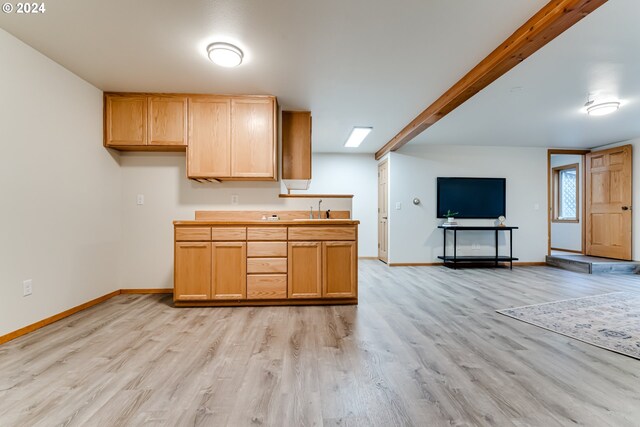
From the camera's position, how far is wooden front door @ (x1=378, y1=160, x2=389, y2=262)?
235 inches

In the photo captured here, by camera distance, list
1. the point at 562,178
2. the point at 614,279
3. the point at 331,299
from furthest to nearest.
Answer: the point at 562,178
the point at 614,279
the point at 331,299

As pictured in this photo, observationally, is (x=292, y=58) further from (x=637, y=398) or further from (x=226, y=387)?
(x=637, y=398)

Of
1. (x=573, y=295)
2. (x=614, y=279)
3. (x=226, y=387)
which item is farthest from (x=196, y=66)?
(x=614, y=279)

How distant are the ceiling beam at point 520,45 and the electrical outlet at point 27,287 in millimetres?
4414

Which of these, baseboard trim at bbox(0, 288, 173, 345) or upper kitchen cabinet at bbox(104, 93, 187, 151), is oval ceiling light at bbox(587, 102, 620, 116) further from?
baseboard trim at bbox(0, 288, 173, 345)

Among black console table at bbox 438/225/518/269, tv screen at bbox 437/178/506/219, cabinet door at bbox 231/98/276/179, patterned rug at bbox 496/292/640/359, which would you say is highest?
cabinet door at bbox 231/98/276/179

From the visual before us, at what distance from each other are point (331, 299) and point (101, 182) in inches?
118

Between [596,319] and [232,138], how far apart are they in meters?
4.24

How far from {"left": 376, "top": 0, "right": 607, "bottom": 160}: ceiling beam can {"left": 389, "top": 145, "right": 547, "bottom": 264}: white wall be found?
229cm

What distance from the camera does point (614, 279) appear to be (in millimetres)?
4629

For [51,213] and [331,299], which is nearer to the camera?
[51,213]

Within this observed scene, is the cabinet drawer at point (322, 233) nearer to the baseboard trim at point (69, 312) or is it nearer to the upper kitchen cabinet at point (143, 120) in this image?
the upper kitchen cabinet at point (143, 120)

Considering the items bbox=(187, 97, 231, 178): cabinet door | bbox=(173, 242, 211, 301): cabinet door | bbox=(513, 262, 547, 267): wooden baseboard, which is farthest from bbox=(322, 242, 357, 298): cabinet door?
bbox=(513, 262, 547, 267): wooden baseboard

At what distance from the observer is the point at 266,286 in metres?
3.21
